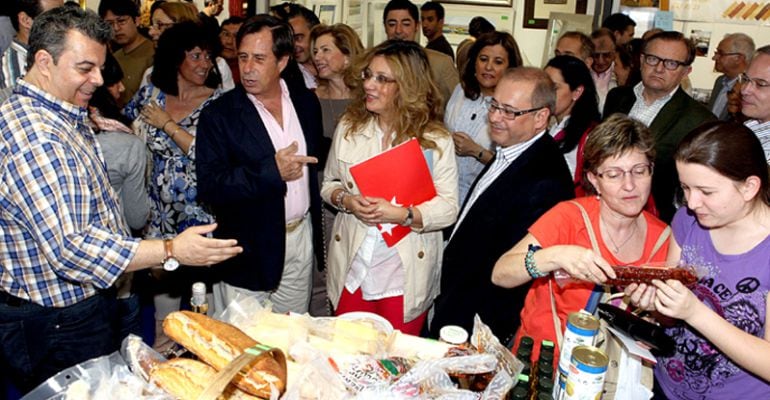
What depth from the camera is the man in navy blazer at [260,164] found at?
2516mm

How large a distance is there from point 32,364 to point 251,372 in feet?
3.61

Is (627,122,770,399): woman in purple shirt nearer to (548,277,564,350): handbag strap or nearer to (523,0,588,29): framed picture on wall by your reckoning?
(548,277,564,350): handbag strap

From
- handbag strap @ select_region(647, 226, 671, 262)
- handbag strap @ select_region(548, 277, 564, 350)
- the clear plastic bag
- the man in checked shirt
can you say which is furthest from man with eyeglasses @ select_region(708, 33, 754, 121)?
the clear plastic bag

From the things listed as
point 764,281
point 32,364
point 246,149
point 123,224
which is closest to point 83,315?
point 32,364

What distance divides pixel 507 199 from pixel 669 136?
4.93 feet

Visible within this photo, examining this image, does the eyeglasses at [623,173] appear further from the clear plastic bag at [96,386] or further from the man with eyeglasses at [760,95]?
the clear plastic bag at [96,386]

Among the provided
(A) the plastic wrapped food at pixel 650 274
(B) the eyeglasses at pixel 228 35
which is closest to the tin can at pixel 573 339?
(A) the plastic wrapped food at pixel 650 274

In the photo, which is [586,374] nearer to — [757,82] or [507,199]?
[507,199]

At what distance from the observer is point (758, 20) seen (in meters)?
5.47

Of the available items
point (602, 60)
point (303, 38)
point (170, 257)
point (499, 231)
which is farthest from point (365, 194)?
point (602, 60)

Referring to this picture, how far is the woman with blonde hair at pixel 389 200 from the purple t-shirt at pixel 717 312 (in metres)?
1.10

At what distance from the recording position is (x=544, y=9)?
6129mm

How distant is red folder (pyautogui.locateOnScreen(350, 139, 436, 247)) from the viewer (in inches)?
98.4

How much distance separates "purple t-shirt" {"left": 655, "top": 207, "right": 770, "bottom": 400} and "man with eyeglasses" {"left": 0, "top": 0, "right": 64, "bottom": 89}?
299 centimetres
